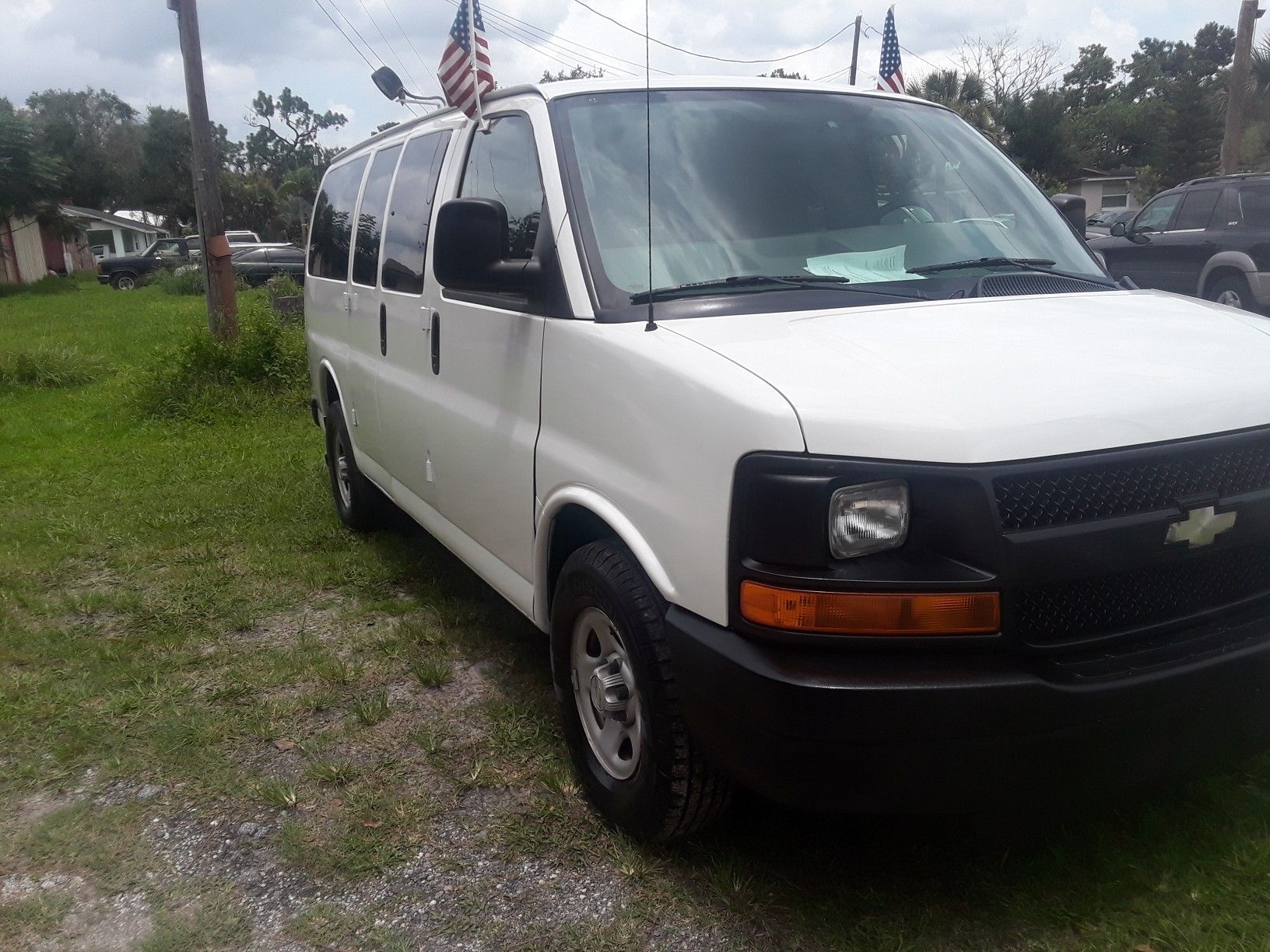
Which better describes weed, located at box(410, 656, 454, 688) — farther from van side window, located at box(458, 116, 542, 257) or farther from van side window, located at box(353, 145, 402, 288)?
van side window, located at box(353, 145, 402, 288)

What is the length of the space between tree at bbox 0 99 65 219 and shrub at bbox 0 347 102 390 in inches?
1166

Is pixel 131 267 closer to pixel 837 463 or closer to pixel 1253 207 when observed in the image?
pixel 1253 207

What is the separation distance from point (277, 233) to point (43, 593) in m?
65.7

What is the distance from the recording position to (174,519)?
6.59m

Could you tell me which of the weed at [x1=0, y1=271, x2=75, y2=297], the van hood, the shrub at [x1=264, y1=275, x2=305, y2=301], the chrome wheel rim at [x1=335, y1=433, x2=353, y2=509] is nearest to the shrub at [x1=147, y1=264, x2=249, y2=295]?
the weed at [x1=0, y1=271, x2=75, y2=297]

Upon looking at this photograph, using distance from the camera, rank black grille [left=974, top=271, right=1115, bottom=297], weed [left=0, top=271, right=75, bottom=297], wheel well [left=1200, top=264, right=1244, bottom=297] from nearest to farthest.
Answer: black grille [left=974, top=271, right=1115, bottom=297]
wheel well [left=1200, top=264, right=1244, bottom=297]
weed [left=0, top=271, right=75, bottom=297]

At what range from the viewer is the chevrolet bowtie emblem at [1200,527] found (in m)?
2.27

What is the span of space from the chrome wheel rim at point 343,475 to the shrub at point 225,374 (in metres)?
4.51

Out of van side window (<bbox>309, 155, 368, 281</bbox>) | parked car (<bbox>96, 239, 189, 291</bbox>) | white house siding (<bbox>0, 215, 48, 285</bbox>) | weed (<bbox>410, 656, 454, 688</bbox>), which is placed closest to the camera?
weed (<bbox>410, 656, 454, 688</bbox>)

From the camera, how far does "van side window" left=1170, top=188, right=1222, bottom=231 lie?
457 inches

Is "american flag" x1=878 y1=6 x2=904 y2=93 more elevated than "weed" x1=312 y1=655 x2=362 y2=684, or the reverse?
"american flag" x1=878 y1=6 x2=904 y2=93

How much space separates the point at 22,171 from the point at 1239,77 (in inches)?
1465

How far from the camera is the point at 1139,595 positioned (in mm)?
2299

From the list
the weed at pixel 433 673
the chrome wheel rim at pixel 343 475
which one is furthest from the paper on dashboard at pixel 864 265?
the chrome wheel rim at pixel 343 475
